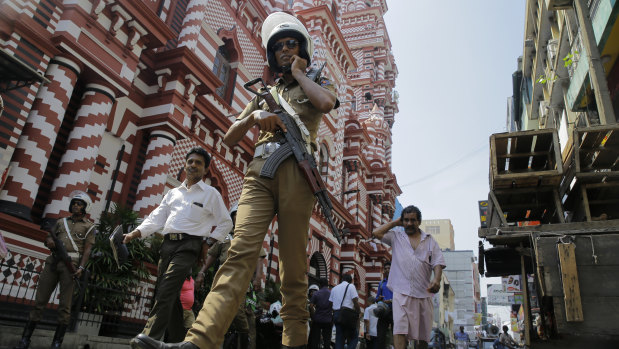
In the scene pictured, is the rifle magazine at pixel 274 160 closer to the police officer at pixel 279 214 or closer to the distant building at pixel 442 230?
the police officer at pixel 279 214

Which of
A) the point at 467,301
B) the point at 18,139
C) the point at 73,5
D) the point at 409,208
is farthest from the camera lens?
the point at 467,301

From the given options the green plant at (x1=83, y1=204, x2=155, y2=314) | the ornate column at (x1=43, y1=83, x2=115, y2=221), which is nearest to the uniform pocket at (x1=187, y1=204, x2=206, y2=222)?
the green plant at (x1=83, y1=204, x2=155, y2=314)

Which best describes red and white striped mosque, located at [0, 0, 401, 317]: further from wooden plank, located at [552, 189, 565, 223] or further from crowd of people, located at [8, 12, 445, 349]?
wooden plank, located at [552, 189, 565, 223]

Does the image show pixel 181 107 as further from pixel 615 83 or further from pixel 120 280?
pixel 615 83

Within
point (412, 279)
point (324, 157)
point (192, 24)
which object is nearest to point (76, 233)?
point (412, 279)

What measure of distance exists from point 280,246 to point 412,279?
2.57 m

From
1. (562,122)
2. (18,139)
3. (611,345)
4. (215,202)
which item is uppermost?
(562,122)

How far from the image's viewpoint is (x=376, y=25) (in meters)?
40.2

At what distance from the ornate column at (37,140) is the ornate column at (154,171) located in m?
2.55

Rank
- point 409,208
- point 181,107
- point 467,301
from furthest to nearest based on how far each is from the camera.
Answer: point 467,301
point 181,107
point 409,208

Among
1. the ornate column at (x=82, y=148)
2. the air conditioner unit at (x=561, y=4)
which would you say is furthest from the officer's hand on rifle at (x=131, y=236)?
the air conditioner unit at (x=561, y=4)

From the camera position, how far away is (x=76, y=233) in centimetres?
586

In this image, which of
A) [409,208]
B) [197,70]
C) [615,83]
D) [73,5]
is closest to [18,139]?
[73,5]

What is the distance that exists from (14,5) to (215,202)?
609 centimetres
